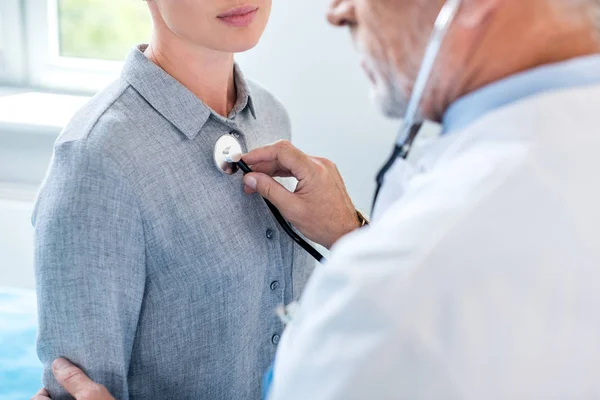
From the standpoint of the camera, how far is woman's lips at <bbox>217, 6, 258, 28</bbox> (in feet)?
3.43

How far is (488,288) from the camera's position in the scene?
0.52 meters

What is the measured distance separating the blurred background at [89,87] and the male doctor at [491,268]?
110 cm

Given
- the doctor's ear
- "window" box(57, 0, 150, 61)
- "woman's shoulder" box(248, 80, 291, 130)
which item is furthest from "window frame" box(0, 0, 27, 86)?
the doctor's ear

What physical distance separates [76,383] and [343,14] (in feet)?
1.95

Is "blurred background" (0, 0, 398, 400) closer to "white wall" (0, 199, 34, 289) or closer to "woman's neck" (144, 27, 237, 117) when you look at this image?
"white wall" (0, 199, 34, 289)

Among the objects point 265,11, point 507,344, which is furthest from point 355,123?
point 507,344

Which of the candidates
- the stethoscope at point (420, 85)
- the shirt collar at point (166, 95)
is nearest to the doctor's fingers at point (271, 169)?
the shirt collar at point (166, 95)

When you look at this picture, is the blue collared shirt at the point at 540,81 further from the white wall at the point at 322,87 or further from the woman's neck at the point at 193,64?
the white wall at the point at 322,87

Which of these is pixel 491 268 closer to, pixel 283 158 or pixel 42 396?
pixel 283 158

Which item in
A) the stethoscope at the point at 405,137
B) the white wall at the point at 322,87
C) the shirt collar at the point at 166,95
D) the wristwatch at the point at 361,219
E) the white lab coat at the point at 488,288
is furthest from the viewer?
the white wall at the point at 322,87

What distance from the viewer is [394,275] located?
0.53 m

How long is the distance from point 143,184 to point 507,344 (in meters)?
0.60

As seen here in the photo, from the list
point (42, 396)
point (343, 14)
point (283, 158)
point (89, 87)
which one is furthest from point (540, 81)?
point (89, 87)

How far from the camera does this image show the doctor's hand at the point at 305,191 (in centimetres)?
107
